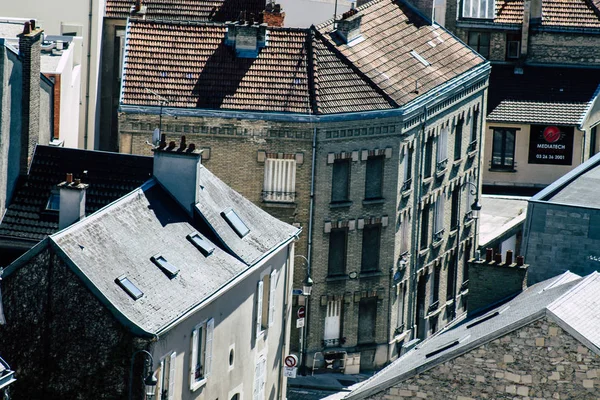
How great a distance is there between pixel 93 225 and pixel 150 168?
8755 millimetres

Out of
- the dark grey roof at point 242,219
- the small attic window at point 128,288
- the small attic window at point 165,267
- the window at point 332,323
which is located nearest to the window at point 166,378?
the small attic window at point 128,288

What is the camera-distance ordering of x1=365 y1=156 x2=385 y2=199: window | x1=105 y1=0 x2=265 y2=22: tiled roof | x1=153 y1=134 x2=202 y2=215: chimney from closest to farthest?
x1=153 y1=134 x2=202 y2=215: chimney
x1=365 y1=156 x2=385 y2=199: window
x1=105 y1=0 x2=265 y2=22: tiled roof

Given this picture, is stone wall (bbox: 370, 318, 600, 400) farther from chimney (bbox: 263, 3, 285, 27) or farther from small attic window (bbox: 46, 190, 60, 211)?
chimney (bbox: 263, 3, 285, 27)

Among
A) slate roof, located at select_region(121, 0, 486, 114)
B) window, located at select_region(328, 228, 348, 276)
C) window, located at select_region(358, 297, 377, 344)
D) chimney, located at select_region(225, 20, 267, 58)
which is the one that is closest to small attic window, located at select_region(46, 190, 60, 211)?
slate roof, located at select_region(121, 0, 486, 114)

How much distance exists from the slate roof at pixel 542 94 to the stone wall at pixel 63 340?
50019 mm

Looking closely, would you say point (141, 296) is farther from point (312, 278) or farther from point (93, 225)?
point (312, 278)

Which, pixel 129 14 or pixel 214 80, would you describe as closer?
pixel 214 80

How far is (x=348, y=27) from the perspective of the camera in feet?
269

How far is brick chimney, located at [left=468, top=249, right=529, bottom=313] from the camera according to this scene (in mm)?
61812

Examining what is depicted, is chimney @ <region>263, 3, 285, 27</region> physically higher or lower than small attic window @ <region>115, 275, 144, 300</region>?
higher

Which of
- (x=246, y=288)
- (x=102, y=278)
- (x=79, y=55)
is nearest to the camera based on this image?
(x=102, y=278)

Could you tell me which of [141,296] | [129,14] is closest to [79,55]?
[129,14]

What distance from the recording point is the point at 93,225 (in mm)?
58500

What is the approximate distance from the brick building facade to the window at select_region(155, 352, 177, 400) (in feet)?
67.5
